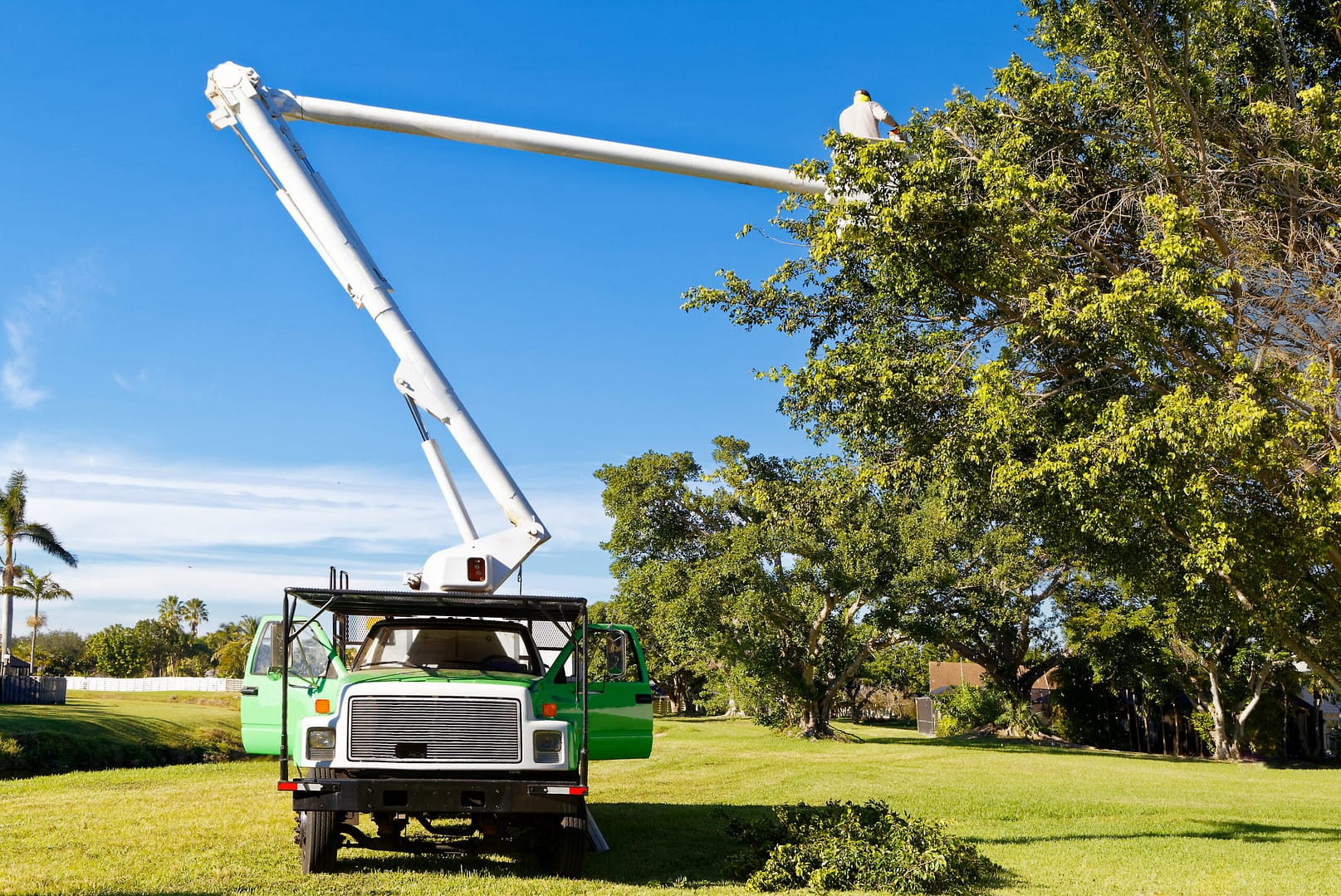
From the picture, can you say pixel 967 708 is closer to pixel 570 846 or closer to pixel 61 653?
pixel 570 846

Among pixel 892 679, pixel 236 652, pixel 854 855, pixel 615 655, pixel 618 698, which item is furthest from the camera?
pixel 236 652

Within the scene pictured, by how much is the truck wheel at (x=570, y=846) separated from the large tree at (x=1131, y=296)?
521cm

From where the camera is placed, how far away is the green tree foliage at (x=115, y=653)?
322ft

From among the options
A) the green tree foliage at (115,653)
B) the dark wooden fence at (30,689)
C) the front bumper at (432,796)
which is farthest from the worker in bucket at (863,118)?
the green tree foliage at (115,653)

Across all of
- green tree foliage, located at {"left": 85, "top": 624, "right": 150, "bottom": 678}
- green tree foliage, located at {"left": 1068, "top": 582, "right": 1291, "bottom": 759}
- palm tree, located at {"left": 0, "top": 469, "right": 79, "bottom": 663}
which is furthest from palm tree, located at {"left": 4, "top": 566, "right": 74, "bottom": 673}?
green tree foliage, located at {"left": 1068, "top": 582, "right": 1291, "bottom": 759}

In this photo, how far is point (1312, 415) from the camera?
10.3m

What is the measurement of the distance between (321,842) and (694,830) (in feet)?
15.5

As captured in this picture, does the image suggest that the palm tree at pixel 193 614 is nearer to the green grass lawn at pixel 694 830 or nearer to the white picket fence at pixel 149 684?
the white picket fence at pixel 149 684

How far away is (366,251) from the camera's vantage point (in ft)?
41.4

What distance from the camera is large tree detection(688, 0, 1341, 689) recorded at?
34.1 ft

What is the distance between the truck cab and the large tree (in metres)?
4.32

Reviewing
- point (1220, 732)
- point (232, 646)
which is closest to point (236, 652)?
point (232, 646)

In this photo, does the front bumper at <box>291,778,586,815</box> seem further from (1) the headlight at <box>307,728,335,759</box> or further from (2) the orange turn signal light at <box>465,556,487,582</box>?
(2) the orange turn signal light at <box>465,556,487,582</box>

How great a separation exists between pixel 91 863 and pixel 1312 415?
11.5 meters
